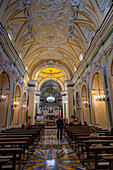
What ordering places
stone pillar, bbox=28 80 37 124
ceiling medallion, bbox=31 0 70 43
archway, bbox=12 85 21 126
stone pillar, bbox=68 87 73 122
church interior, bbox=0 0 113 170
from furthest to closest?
1. stone pillar, bbox=68 87 73 122
2. stone pillar, bbox=28 80 37 124
3. archway, bbox=12 85 21 126
4. ceiling medallion, bbox=31 0 70 43
5. church interior, bbox=0 0 113 170

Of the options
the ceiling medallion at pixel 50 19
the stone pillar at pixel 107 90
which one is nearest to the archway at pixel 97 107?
the stone pillar at pixel 107 90

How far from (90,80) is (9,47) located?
627 centimetres

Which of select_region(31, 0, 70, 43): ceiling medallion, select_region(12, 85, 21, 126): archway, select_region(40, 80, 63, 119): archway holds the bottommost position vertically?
select_region(12, 85, 21, 126): archway

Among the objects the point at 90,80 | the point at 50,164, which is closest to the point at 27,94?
the point at 90,80

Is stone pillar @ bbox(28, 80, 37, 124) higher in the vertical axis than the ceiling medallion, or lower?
lower

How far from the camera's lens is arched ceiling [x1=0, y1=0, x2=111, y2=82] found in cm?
720

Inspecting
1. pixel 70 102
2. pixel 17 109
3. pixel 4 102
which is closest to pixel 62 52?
pixel 70 102

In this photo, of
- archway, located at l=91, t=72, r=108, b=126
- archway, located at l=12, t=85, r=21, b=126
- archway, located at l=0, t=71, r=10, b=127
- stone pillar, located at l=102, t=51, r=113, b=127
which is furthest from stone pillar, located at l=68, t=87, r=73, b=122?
stone pillar, located at l=102, t=51, r=113, b=127

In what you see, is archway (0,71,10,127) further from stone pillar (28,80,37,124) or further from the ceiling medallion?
stone pillar (28,80,37,124)

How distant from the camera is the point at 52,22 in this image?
943cm

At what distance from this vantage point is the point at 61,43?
11.9m

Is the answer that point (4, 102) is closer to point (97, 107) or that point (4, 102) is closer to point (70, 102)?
point (97, 107)

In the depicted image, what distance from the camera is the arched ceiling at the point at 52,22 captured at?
7.20 meters

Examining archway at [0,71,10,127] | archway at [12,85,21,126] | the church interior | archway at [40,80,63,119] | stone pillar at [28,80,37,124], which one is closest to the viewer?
the church interior
